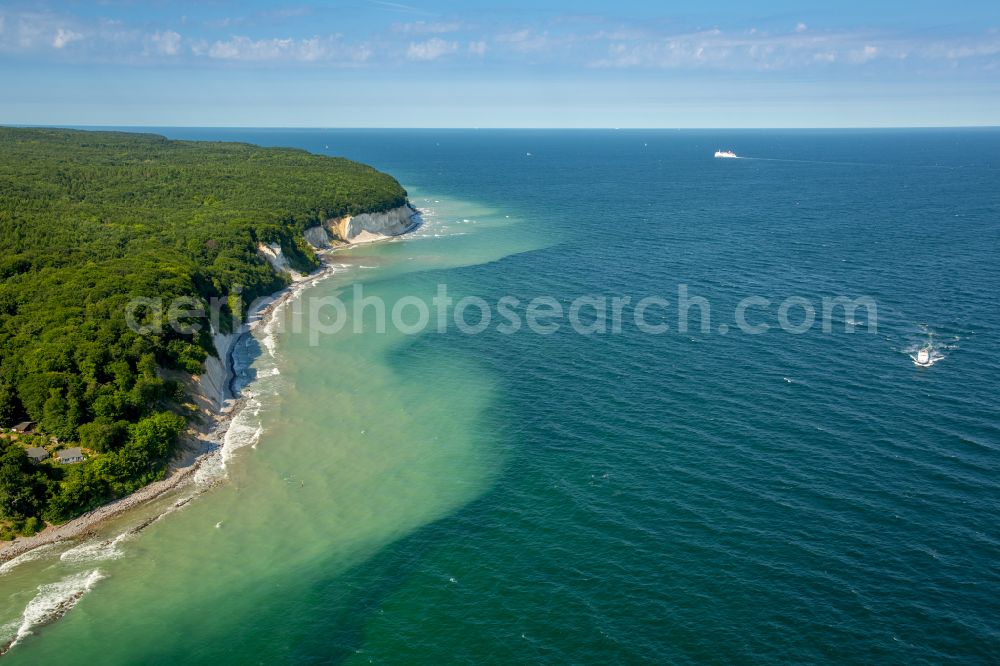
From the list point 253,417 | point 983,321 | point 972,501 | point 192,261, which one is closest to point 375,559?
point 253,417

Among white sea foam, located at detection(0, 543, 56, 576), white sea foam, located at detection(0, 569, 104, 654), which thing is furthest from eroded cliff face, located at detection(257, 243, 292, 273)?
white sea foam, located at detection(0, 569, 104, 654)

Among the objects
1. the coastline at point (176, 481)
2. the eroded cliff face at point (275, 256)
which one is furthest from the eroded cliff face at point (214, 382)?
the eroded cliff face at point (275, 256)

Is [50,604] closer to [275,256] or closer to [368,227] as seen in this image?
[275,256]

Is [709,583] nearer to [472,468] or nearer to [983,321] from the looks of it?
[472,468]

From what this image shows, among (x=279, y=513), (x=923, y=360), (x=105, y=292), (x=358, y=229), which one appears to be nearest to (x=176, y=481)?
(x=279, y=513)

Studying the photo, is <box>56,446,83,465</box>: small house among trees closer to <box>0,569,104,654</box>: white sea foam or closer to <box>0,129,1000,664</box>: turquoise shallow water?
<box>0,129,1000,664</box>: turquoise shallow water

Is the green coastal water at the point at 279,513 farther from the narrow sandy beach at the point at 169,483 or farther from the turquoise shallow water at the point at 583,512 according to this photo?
the narrow sandy beach at the point at 169,483
